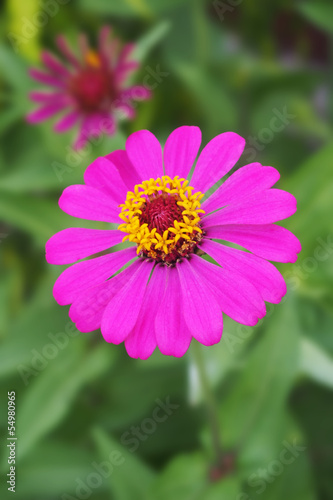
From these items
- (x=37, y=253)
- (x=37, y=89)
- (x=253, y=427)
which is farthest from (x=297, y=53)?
(x=253, y=427)

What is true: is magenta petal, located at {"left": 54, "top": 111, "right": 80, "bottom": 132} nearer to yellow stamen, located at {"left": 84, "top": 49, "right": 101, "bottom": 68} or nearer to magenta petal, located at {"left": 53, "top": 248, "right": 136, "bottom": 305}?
yellow stamen, located at {"left": 84, "top": 49, "right": 101, "bottom": 68}

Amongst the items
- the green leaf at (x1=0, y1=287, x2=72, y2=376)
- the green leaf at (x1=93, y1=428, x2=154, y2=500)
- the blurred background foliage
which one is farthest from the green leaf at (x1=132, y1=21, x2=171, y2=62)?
the green leaf at (x1=93, y1=428, x2=154, y2=500)

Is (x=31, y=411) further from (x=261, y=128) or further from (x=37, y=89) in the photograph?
(x=261, y=128)

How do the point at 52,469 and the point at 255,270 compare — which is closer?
the point at 255,270

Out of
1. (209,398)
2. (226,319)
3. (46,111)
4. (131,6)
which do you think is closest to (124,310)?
(209,398)

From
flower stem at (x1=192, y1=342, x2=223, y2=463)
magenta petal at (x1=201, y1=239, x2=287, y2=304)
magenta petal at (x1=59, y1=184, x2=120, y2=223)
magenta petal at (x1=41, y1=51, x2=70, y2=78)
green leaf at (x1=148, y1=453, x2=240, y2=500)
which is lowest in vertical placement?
green leaf at (x1=148, y1=453, x2=240, y2=500)
